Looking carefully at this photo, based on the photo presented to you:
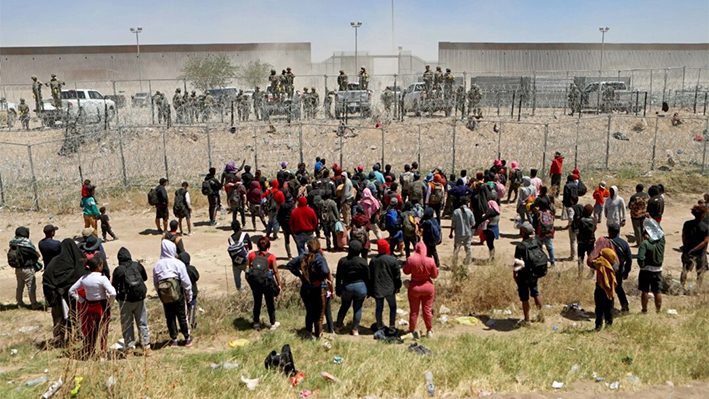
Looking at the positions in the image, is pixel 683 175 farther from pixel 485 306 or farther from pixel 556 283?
pixel 485 306

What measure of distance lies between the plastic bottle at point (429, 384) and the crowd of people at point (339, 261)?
4.02ft

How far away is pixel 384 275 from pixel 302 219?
315 centimetres

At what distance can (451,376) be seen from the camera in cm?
692

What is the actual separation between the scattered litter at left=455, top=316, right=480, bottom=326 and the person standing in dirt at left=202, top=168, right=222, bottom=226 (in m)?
7.01

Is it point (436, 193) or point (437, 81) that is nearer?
point (436, 193)

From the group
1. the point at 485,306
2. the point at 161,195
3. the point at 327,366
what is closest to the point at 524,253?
the point at 485,306

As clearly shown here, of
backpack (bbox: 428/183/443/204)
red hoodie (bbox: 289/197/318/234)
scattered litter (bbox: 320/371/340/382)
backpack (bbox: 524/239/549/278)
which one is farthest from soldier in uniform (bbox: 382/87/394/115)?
scattered litter (bbox: 320/371/340/382)

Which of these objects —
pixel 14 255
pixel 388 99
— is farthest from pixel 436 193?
pixel 388 99

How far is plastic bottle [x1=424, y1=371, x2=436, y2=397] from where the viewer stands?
665 cm

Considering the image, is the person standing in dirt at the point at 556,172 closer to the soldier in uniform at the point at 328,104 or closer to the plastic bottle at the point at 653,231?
the plastic bottle at the point at 653,231

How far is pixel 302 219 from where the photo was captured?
1066 cm

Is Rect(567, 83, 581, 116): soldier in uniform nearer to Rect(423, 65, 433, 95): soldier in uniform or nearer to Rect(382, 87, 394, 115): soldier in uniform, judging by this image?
Rect(423, 65, 433, 95): soldier in uniform

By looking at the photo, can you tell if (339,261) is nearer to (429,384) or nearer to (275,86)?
(429,384)

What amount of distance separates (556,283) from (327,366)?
15.8 feet
